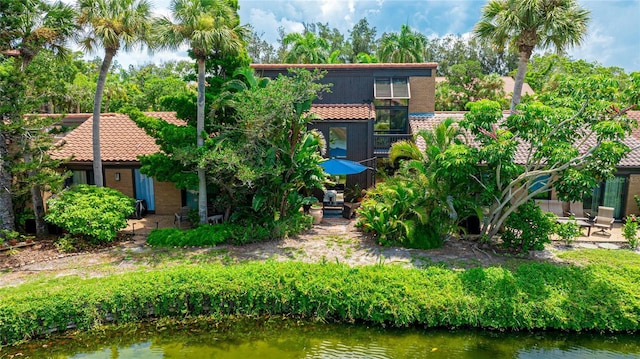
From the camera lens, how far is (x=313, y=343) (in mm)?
9094

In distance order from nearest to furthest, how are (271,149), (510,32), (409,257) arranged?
(409,257) → (271,149) → (510,32)

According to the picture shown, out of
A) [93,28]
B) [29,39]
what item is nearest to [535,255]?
[93,28]

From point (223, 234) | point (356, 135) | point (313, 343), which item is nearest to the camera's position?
point (313, 343)

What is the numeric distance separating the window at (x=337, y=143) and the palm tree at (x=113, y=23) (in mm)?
9495

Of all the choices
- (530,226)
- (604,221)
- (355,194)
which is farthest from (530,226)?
(355,194)

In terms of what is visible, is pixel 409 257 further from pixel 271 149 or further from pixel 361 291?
pixel 271 149

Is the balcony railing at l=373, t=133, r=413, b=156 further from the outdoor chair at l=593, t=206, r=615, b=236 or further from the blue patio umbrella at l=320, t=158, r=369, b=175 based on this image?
the outdoor chair at l=593, t=206, r=615, b=236

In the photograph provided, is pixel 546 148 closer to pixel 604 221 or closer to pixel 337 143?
pixel 604 221

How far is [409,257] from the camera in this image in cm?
1277

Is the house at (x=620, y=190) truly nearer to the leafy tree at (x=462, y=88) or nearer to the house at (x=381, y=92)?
the house at (x=381, y=92)

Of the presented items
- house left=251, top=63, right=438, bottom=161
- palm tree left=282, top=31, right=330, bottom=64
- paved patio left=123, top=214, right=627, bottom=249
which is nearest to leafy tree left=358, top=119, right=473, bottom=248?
paved patio left=123, top=214, right=627, bottom=249

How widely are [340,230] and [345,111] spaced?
715 centimetres

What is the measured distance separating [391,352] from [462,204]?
6215 mm

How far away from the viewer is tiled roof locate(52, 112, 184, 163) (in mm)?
17603
